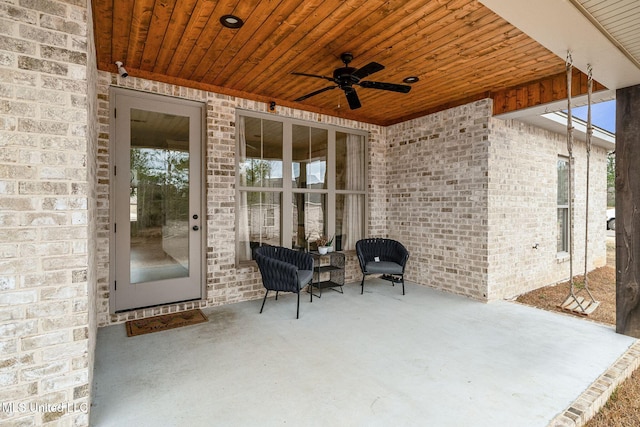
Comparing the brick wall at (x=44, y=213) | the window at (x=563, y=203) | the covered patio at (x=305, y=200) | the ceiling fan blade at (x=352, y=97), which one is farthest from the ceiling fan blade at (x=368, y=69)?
the window at (x=563, y=203)

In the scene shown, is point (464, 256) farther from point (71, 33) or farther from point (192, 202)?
point (71, 33)

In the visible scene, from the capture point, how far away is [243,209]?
477 cm

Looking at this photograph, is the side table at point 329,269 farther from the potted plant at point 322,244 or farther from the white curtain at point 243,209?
the white curtain at point 243,209

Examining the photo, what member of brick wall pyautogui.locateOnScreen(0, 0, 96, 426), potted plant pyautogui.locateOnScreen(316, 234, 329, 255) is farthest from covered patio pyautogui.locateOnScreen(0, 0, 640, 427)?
potted plant pyautogui.locateOnScreen(316, 234, 329, 255)

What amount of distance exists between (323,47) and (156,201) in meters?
2.75

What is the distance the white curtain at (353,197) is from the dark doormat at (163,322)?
9.35 feet

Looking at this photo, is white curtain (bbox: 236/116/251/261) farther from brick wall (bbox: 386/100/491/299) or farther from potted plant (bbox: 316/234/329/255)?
brick wall (bbox: 386/100/491/299)

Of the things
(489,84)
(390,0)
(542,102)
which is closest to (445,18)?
(390,0)

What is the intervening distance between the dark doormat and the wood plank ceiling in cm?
298

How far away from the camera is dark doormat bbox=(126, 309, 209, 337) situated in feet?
11.8

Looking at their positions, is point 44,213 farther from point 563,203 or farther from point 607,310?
point 563,203

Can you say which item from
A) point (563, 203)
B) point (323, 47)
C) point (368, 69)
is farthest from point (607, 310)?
point (323, 47)

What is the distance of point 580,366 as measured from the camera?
9.40 ft

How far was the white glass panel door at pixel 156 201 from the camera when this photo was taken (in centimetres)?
390
